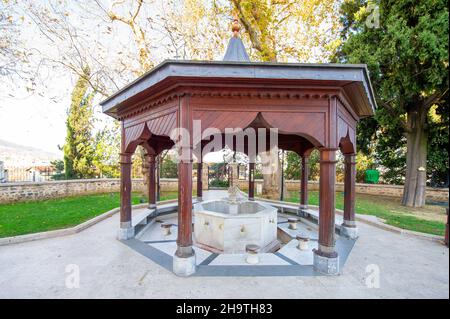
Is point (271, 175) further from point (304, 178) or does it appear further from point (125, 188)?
point (125, 188)

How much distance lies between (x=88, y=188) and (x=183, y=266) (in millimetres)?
11660

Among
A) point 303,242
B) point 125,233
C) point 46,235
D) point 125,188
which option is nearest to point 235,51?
point 125,188

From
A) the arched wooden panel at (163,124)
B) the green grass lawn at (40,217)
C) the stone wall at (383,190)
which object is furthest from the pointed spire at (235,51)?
the stone wall at (383,190)

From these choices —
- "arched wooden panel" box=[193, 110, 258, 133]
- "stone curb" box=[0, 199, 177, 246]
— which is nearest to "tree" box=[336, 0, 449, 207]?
"arched wooden panel" box=[193, 110, 258, 133]

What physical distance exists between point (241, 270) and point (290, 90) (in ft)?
9.94

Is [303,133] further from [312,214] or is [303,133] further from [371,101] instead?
[312,214]

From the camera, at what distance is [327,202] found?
3.79m

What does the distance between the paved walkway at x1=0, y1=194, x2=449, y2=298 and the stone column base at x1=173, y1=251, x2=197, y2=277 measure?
0.11 meters

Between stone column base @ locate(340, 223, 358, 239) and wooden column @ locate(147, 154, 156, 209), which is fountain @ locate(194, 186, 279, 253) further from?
wooden column @ locate(147, 154, 156, 209)

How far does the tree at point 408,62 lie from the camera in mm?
7863

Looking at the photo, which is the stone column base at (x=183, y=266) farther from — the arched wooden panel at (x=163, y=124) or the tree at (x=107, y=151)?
the tree at (x=107, y=151)

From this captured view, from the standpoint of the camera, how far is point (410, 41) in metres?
8.36

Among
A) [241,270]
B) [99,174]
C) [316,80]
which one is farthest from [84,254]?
[99,174]
